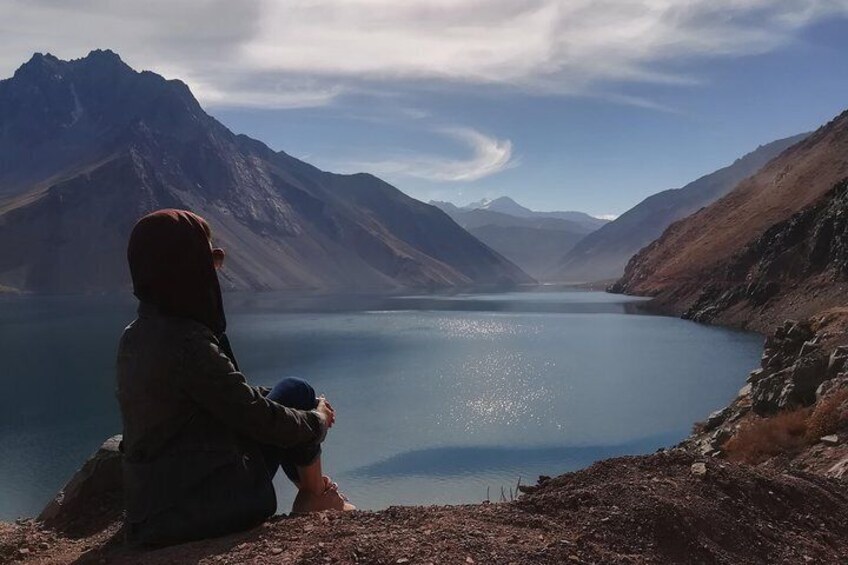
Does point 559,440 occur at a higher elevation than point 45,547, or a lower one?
lower

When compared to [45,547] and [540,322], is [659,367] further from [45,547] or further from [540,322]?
[45,547]

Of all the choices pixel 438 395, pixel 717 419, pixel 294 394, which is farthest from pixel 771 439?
pixel 438 395

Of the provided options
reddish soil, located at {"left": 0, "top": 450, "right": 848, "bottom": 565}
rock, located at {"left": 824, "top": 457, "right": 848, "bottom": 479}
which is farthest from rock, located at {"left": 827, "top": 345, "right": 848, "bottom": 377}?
reddish soil, located at {"left": 0, "top": 450, "right": 848, "bottom": 565}

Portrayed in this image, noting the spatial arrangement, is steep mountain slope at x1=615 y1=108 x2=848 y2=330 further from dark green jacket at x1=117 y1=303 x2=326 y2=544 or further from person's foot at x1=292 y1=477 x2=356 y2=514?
dark green jacket at x1=117 y1=303 x2=326 y2=544

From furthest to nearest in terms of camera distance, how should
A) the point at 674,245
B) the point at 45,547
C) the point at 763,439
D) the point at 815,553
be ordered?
the point at 674,245 → the point at 763,439 → the point at 45,547 → the point at 815,553

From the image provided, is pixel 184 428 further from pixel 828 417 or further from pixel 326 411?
pixel 828 417

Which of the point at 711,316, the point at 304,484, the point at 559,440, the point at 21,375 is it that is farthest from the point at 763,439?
the point at 711,316

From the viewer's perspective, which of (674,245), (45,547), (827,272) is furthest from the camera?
(674,245)
